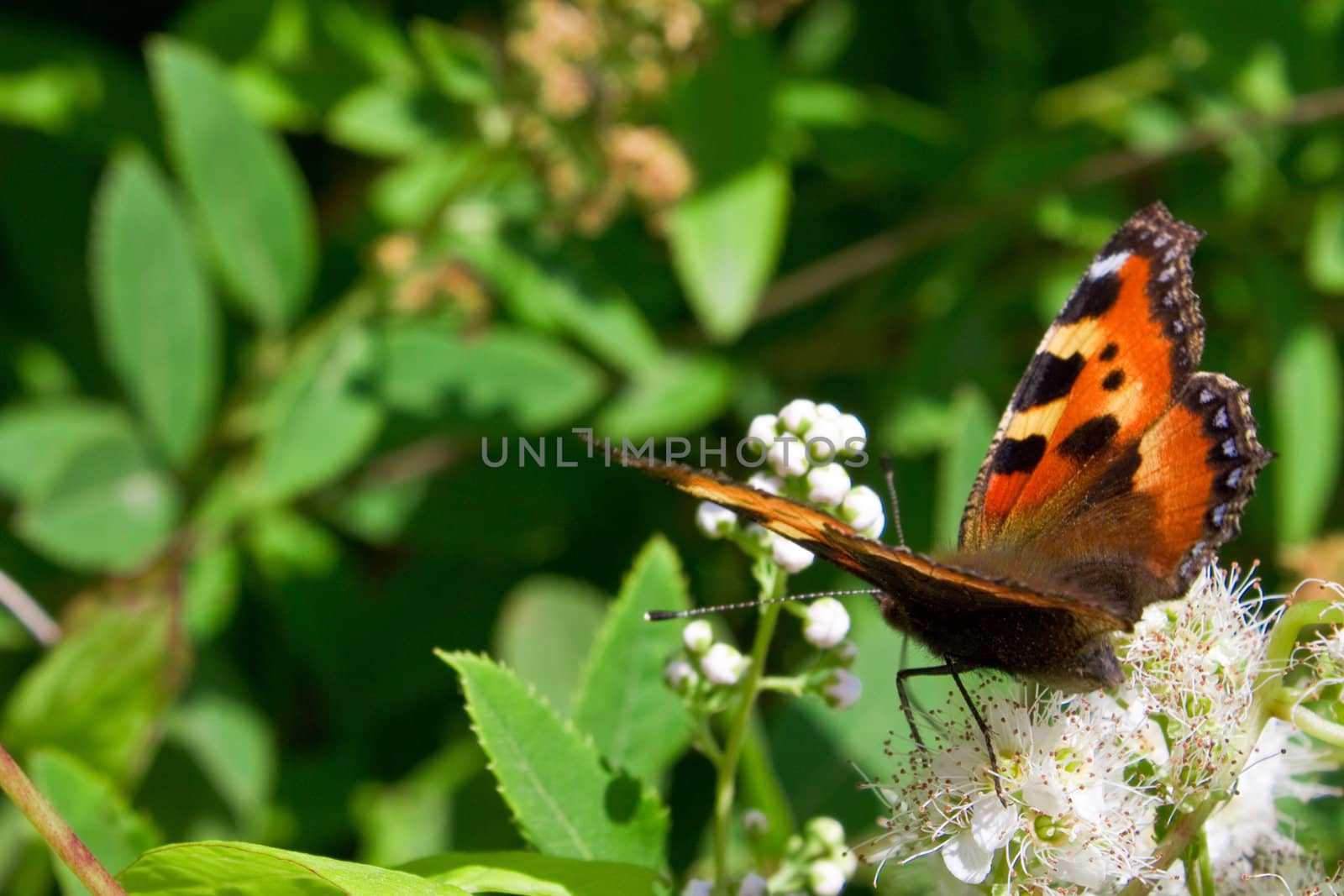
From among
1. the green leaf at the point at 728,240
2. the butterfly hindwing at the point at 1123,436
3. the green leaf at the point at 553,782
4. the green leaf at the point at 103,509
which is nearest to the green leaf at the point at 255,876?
the green leaf at the point at 553,782

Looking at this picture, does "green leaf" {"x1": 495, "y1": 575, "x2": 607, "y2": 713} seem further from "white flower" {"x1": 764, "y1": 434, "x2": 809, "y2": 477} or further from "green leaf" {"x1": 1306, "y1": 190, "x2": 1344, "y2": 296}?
"green leaf" {"x1": 1306, "y1": 190, "x2": 1344, "y2": 296}

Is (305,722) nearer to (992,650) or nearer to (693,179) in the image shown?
(693,179)

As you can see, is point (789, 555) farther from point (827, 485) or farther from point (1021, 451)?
point (1021, 451)

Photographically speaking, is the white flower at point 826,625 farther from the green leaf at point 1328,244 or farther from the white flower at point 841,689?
the green leaf at point 1328,244

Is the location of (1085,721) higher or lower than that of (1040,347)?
lower

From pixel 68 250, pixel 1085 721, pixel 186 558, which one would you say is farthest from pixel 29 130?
pixel 1085 721

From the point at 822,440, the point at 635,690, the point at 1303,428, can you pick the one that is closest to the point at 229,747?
the point at 635,690
